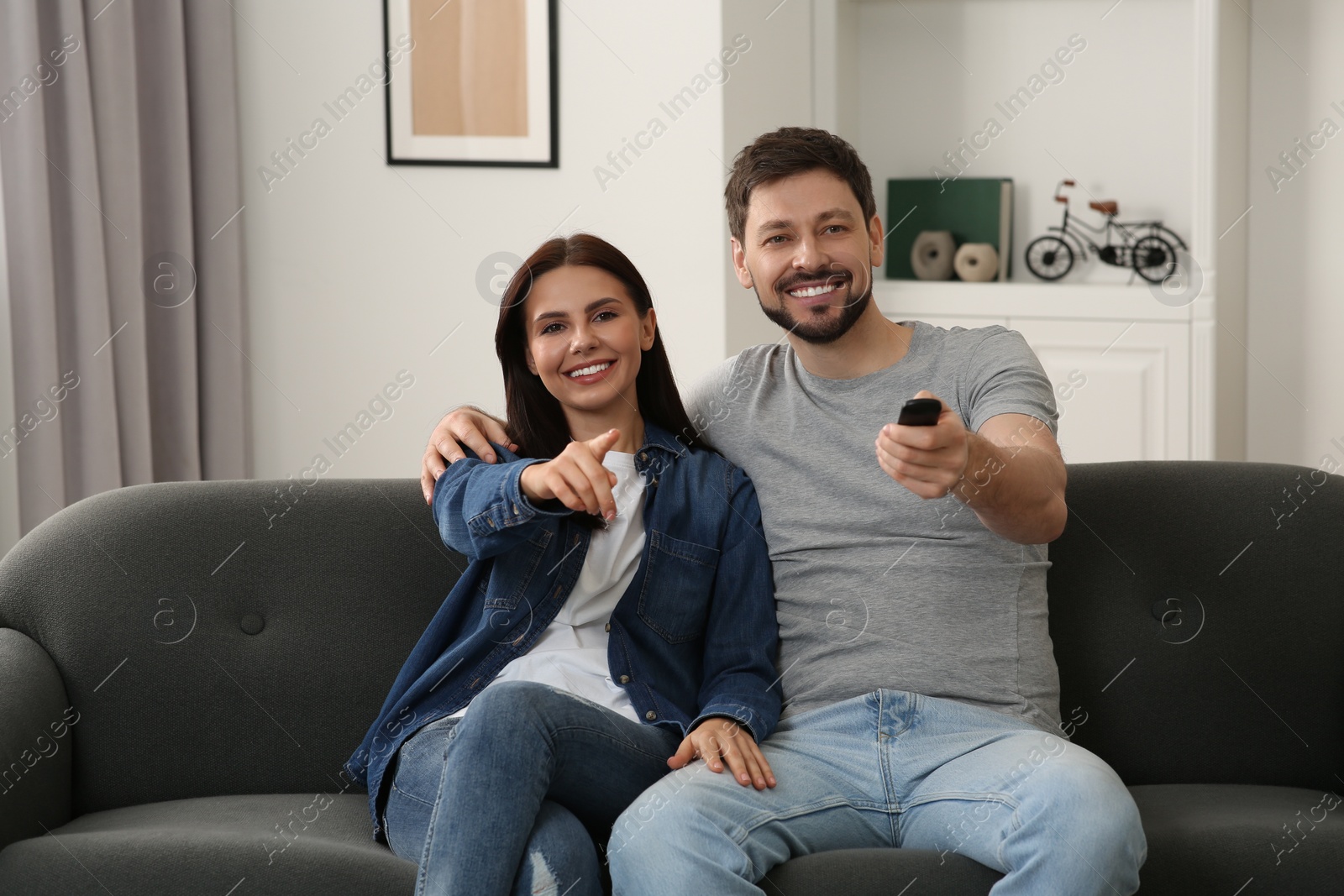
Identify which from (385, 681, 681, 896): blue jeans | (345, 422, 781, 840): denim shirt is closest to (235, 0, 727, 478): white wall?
(345, 422, 781, 840): denim shirt

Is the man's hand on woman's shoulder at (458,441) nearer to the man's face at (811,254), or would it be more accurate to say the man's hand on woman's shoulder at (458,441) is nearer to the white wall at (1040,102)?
the man's face at (811,254)

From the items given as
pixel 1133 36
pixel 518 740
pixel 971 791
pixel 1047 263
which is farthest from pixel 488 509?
pixel 1133 36

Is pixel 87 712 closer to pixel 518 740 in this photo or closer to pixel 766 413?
pixel 518 740

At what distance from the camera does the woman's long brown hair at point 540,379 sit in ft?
5.87

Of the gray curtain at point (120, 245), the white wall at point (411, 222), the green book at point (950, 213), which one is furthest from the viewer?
the green book at point (950, 213)

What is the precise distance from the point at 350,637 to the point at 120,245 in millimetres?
1809

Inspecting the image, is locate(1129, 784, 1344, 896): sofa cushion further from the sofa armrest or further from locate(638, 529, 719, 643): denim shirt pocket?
the sofa armrest

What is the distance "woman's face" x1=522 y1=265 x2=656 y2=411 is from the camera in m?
1.75

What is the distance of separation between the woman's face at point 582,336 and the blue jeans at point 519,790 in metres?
0.44

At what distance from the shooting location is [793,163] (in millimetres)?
1803

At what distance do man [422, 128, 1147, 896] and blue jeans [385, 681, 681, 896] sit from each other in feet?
0.22

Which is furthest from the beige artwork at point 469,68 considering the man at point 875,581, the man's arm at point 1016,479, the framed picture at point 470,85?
the man's arm at point 1016,479

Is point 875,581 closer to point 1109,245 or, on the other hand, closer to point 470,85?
point 470,85

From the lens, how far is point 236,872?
1.51 meters
